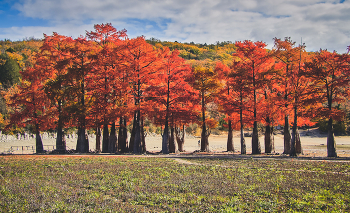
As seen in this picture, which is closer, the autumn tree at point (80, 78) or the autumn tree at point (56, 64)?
the autumn tree at point (80, 78)

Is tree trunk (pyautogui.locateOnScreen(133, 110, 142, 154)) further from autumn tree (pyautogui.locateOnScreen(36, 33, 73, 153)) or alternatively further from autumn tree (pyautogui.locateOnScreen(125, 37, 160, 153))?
autumn tree (pyautogui.locateOnScreen(36, 33, 73, 153))

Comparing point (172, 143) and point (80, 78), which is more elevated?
point (80, 78)

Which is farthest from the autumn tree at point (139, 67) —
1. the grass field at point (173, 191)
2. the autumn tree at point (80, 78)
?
the grass field at point (173, 191)

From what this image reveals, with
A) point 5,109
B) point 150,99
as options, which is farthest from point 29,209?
point 5,109

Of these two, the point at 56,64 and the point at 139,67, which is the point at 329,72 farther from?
the point at 56,64

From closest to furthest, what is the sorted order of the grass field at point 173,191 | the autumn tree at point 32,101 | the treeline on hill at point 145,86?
1. the grass field at point 173,191
2. the treeline on hill at point 145,86
3. the autumn tree at point 32,101

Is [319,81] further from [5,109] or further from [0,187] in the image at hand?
[5,109]

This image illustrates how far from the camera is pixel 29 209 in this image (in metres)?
8.30

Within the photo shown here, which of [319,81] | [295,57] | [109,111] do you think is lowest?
[109,111]

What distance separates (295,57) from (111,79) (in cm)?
2011

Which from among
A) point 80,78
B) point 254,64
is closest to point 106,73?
point 80,78

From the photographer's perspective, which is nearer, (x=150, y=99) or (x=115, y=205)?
(x=115, y=205)

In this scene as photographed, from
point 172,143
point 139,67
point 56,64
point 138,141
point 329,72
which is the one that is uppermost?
point 56,64

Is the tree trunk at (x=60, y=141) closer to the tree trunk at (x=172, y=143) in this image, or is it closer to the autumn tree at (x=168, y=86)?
the autumn tree at (x=168, y=86)
